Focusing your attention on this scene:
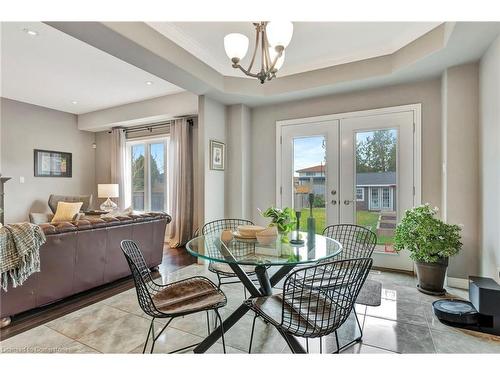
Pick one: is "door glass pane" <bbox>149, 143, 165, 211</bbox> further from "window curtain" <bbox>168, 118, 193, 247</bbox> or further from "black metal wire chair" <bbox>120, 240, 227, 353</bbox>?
"black metal wire chair" <bbox>120, 240, 227, 353</bbox>

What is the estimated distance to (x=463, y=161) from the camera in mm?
3057

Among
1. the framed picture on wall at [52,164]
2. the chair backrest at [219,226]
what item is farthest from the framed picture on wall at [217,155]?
the framed picture on wall at [52,164]

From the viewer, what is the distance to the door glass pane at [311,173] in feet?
13.6

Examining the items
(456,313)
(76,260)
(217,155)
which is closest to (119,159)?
(217,155)

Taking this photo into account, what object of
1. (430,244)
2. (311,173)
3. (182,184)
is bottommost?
(430,244)

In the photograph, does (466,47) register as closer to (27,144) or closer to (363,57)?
(363,57)

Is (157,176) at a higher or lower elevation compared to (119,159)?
lower

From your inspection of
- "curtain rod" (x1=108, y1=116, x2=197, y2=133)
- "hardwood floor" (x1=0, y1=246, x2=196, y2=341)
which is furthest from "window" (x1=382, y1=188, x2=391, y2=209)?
"curtain rod" (x1=108, y1=116, x2=197, y2=133)

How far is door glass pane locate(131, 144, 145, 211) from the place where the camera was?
6328 millimetres

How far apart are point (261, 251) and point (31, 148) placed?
19.9 feet

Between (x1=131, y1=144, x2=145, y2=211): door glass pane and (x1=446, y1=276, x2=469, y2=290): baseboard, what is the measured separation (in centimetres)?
573

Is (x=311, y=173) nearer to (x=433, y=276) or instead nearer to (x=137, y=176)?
(x=433, y=276)

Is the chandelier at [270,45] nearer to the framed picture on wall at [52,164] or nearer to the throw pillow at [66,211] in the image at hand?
the throw pillow at [66,211]

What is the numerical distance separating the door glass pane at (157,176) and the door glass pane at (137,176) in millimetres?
304
